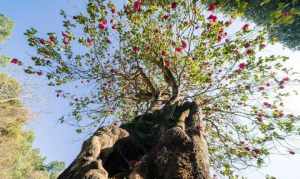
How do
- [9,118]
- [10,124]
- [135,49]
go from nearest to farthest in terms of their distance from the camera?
[135,49] < [9,118] < [10,124]

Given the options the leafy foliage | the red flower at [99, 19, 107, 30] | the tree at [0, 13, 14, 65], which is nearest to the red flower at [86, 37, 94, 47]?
the red flower at [99, 19, 107, 30]

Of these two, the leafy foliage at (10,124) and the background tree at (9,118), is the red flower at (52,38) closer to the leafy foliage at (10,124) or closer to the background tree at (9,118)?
the leafy foliage at (10,124)

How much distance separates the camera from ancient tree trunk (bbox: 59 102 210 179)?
3381mm

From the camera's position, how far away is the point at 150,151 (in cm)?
423

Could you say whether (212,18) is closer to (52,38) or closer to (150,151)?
(150,151)

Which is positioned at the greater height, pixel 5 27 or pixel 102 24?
pixel 5 27

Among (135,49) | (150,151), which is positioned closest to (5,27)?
(135,49)

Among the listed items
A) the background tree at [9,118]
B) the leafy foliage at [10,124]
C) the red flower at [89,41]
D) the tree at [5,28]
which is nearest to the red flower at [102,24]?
the red flower at [89,41]

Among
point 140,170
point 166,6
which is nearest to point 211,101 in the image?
point 166,6

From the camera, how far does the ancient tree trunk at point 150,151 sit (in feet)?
11.1

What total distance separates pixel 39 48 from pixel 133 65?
2.97m

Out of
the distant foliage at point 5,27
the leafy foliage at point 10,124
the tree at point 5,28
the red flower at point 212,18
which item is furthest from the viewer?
the distant foliage at point 5,27

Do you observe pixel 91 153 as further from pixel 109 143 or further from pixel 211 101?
pixel 211 101

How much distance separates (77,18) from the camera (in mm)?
7617
